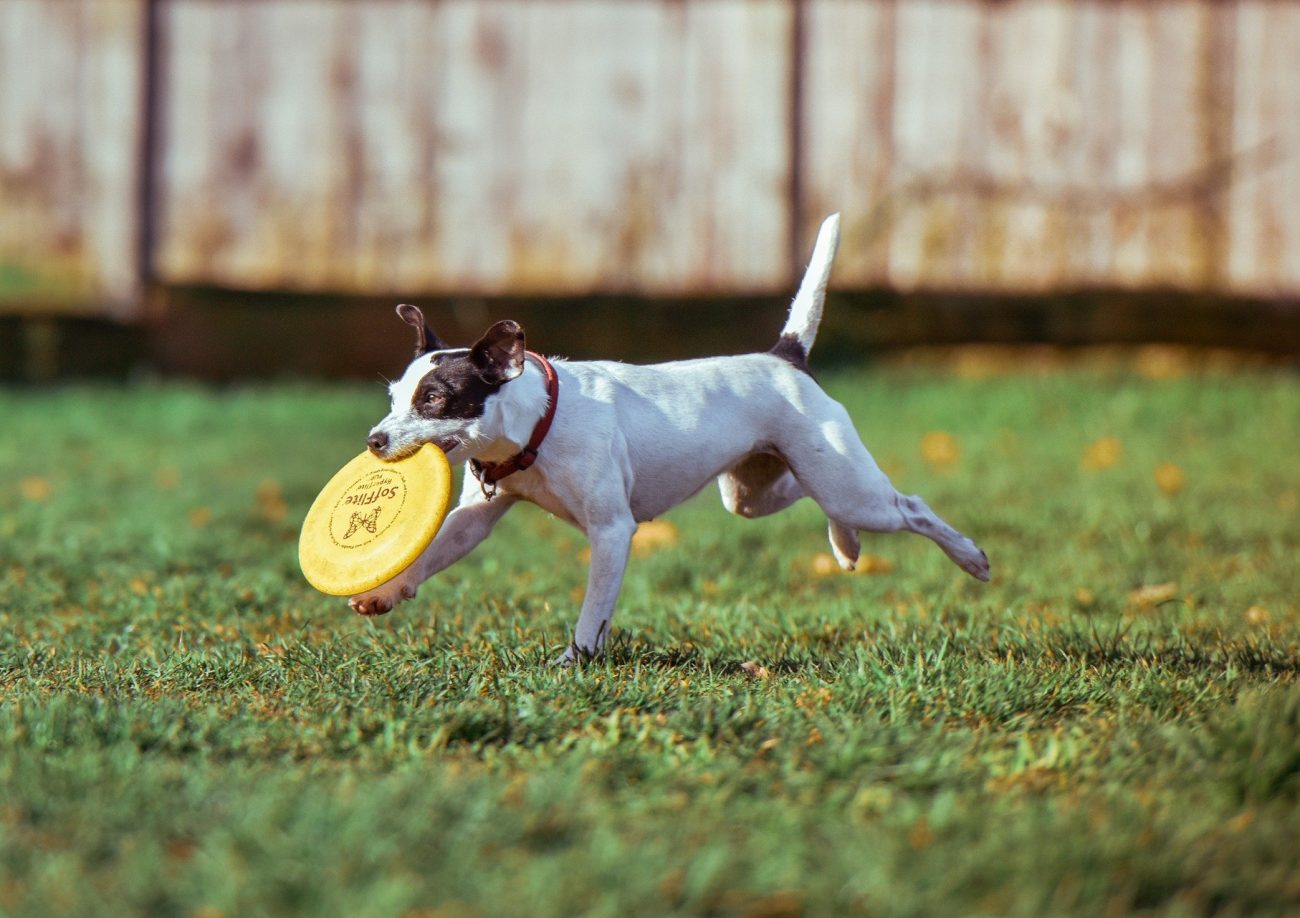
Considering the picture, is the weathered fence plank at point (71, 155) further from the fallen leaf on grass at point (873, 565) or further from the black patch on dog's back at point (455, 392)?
the black patch on dog's back at point (455, 392)

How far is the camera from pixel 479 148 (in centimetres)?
895

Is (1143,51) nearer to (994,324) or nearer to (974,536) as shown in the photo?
(994,324)

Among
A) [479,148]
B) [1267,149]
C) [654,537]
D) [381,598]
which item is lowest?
[654,537]

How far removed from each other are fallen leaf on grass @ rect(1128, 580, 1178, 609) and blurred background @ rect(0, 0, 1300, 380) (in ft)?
13.9

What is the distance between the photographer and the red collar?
362cm

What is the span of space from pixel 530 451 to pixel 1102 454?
179 inches

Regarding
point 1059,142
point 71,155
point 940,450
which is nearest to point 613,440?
point 940,450

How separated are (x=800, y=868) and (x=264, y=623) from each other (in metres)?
2.40

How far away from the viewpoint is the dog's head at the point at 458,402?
3508mm

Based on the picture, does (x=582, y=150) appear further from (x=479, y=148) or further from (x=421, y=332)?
(x=421, y=332)

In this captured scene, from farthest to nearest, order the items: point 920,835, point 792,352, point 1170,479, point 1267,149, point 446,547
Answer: point 1267,149
point 1170,479
point 792,352
point 446,547
point 920,835

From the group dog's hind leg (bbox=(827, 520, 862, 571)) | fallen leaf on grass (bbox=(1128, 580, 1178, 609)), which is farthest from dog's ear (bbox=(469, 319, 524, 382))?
fallen leaf on grass (bbox=(1128, 580, 1178, 609))

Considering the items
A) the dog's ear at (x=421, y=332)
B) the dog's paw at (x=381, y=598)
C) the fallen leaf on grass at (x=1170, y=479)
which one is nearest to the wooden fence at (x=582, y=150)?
the fallen leaf on grass at (x=1170, y=479)

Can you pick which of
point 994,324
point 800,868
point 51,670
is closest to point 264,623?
point 51,670
